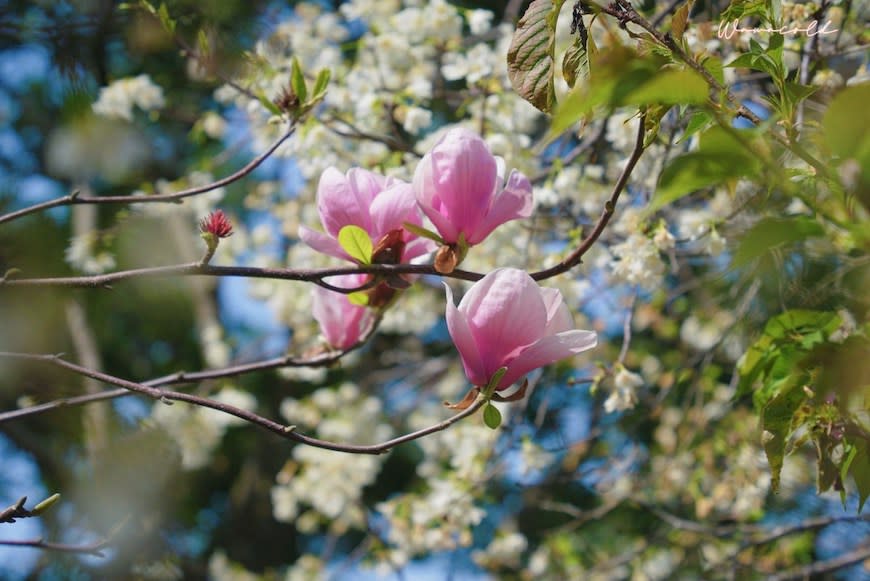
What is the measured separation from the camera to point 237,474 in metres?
3.92

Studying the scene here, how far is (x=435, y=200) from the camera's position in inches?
22.5

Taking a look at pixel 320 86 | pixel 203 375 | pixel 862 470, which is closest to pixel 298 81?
pixel 320 86

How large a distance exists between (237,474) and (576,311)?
9.30 feet

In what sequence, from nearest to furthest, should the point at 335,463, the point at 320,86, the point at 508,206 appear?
1. the point at 508,206
2. the point at 320,86
3. the point at 335,463

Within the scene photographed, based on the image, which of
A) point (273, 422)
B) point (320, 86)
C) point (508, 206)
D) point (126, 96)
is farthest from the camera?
point (126, 96)

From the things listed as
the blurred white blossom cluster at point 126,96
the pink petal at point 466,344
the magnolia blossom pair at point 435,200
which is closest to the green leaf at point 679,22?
the magnolia blossom pair at point 435,200

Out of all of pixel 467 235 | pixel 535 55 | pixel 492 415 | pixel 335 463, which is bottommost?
pixel 335 463

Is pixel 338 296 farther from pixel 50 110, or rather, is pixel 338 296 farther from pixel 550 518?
pixel 50 110

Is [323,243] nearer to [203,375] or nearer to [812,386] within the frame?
[203,375]

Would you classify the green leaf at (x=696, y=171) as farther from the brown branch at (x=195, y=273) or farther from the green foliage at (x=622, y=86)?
the brown branch at (x=195, y=273)

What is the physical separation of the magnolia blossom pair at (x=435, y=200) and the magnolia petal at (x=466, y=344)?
53mm

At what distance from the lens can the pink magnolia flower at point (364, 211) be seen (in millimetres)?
593

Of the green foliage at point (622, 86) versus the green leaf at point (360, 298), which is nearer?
the green foliage at point (622, 86)

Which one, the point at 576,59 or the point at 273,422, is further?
the point at 576,59
